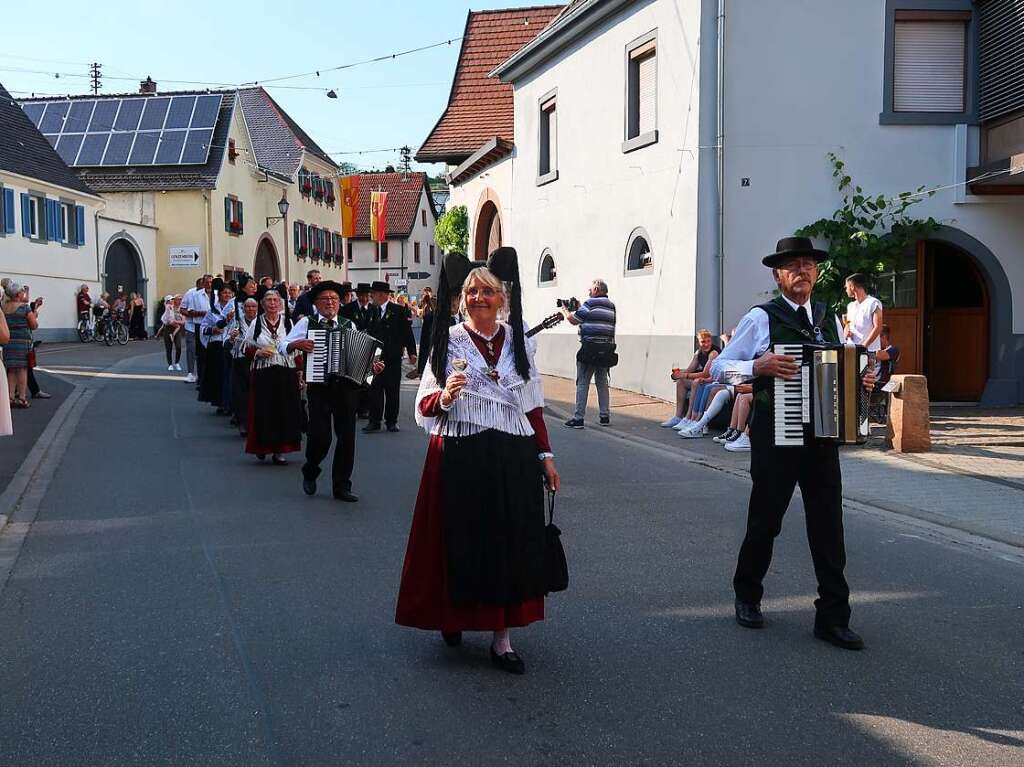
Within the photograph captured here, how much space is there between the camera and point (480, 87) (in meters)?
30.5

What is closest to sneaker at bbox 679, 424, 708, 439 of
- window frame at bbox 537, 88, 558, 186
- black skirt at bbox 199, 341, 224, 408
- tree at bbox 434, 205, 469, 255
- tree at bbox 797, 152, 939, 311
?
tree at bbox 797, 152, 939, 311

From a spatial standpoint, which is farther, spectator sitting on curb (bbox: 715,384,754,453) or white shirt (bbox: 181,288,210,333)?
white shirt (bbox: 181,288,210,333)

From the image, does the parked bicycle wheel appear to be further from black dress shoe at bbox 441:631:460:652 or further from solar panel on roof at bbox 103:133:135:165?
black dress shoe at bbox 441:631:460:652

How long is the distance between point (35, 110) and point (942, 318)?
137 feet

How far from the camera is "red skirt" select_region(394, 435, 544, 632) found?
4828 mm

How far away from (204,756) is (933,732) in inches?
107

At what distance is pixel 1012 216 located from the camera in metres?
16.2

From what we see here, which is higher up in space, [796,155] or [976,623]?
[796,155]

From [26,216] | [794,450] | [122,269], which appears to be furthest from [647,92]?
[122,269]

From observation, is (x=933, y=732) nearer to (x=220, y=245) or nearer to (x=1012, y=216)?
(x=1012, y=216)

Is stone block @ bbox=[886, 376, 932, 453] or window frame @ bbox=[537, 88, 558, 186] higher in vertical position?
window frame @ bbox=[537, 88, 558, 186]

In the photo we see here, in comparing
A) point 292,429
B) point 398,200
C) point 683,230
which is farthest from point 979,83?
point 398,200

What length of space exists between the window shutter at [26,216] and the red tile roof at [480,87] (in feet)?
41.3

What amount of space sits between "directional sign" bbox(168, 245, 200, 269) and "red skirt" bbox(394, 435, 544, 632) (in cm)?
4130
